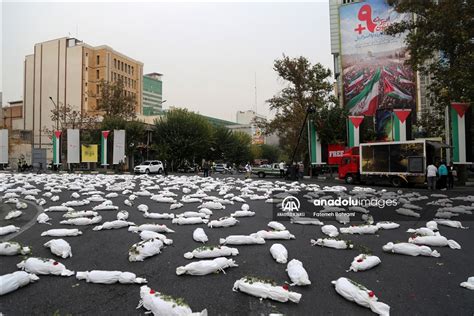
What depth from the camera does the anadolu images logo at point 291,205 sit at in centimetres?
914

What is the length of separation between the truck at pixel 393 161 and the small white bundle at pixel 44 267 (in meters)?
18.1

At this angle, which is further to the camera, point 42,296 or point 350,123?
point 350,123

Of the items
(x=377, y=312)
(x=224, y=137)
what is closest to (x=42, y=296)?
(x=377, y=312)

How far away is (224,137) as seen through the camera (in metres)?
57.9

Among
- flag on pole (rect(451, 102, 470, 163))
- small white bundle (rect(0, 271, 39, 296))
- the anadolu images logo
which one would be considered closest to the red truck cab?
flag on pole (rect(451, 102, 470, 163))

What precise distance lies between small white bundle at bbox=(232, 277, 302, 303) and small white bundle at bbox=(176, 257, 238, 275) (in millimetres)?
642

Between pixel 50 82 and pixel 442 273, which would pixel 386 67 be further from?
pixel 50 82

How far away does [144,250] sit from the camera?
205 inches

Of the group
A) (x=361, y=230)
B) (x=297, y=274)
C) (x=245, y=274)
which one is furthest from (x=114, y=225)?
(x=361, y=230)

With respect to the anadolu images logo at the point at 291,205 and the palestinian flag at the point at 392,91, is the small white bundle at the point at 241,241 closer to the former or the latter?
the anadolu images logo at the point at 291,205

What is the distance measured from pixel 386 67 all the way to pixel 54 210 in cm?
4705

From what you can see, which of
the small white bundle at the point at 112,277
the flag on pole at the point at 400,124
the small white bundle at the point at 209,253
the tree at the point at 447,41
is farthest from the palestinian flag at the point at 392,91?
the small white bundle at the point at 112,277

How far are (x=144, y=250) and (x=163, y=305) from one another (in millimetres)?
1808

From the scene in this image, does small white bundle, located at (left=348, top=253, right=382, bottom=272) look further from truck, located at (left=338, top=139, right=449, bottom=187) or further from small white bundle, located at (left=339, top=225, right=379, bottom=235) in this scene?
truck, located at (left=338, top=139, right=449, bottom=187)
